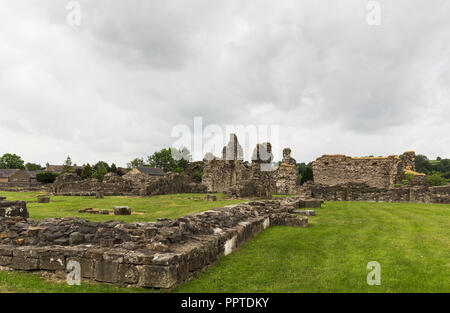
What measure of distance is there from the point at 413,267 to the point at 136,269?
563 cm

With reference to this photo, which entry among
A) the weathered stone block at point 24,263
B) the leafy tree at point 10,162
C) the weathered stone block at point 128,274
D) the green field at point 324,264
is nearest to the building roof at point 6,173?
the leafy tree at point 10,162

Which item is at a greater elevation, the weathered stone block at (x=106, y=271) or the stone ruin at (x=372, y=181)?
the stone ruin at (x=372, y=181)

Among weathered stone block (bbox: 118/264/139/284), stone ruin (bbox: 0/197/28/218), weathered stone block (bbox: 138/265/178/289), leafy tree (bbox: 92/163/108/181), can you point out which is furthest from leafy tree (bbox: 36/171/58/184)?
weathered stone block (bbox: 138/265/178/289)

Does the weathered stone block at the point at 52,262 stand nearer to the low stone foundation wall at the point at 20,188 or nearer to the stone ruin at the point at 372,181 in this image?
the stone ruin at the point at 372,181

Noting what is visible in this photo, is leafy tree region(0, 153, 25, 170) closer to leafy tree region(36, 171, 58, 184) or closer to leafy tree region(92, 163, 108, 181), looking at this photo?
leafy tree region(92, 163, 108, 181)

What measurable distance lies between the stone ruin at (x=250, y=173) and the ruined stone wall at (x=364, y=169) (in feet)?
10.8

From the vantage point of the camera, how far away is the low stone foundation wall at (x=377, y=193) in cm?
2116

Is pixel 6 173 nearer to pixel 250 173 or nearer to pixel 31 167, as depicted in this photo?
pixel 31 167

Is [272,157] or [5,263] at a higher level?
[272,157]

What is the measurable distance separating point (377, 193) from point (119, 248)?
23.2m

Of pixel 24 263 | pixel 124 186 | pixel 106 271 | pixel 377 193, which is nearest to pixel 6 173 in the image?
pixel 124 186
